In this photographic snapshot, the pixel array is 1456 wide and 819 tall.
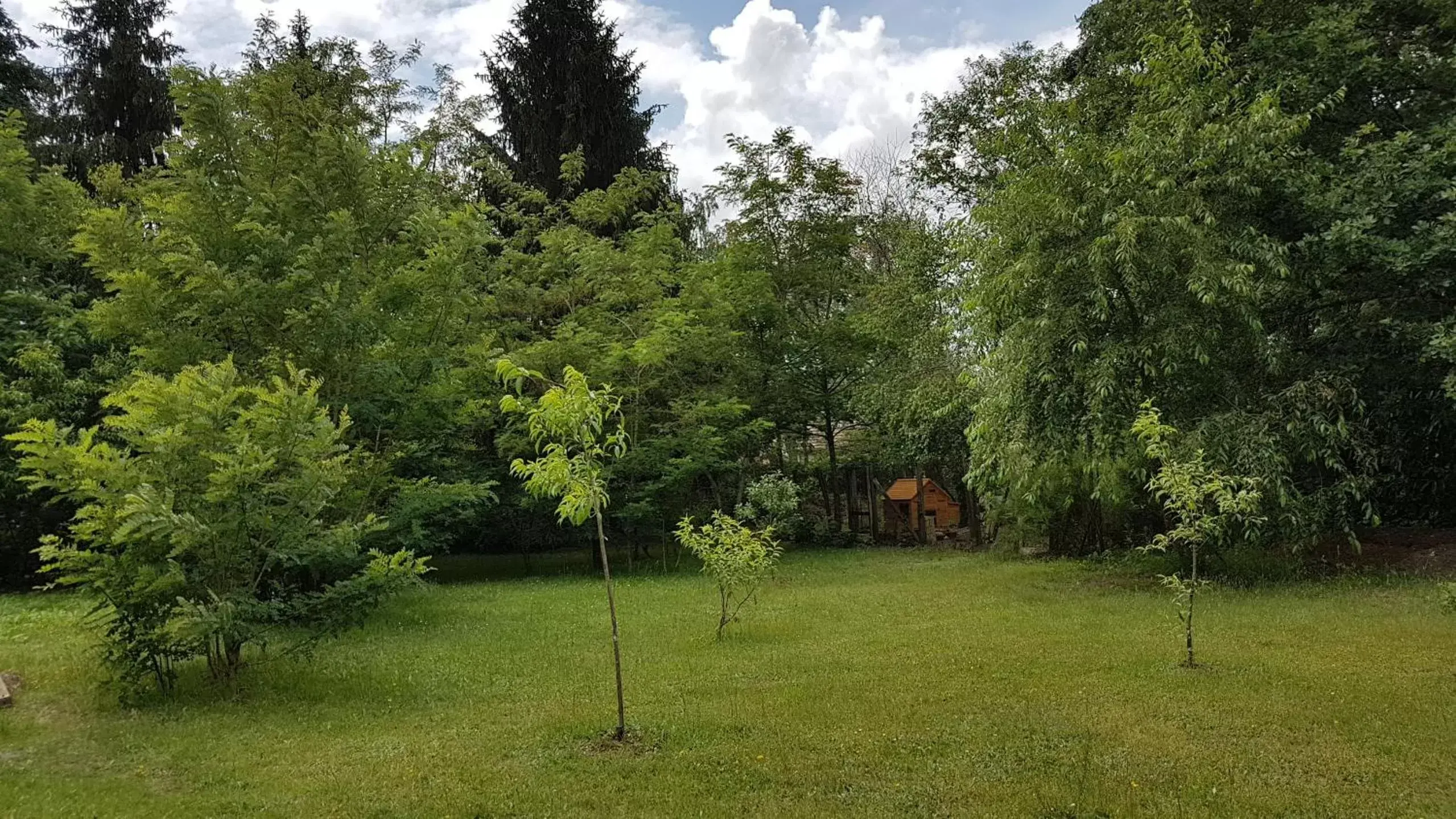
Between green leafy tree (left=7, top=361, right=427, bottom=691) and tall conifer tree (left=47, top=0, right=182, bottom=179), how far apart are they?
54.2 ft

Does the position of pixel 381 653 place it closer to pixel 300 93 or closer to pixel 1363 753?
pixel 1363 753

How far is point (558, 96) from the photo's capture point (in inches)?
931

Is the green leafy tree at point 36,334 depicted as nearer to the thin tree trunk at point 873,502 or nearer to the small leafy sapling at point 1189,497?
the small leafy sapling at point 1189,497

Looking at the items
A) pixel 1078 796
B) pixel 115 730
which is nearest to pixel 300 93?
pixel 115 730

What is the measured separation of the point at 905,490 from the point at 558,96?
605 inches

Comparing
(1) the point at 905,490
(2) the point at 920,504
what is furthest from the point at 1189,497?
(1) the point at 905,490

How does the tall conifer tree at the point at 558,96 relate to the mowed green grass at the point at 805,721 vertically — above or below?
above

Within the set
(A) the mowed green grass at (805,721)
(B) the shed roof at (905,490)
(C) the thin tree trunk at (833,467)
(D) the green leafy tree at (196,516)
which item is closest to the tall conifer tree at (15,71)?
(A) the mowed green grass at (805,721)

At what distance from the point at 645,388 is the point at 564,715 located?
1152 centimetres

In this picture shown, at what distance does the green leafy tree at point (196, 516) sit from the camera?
643 cm

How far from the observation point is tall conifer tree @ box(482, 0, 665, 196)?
23.5 m

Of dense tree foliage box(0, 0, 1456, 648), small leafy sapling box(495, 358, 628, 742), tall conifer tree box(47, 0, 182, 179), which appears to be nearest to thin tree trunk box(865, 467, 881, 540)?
dense tree foliage box(0, 0, 1456, 648)

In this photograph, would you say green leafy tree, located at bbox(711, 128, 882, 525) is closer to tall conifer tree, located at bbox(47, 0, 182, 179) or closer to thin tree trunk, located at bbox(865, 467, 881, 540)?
thin tree trunk, located at bbox(865, 467, 881, 540)

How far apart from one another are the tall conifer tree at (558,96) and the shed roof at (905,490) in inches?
488
